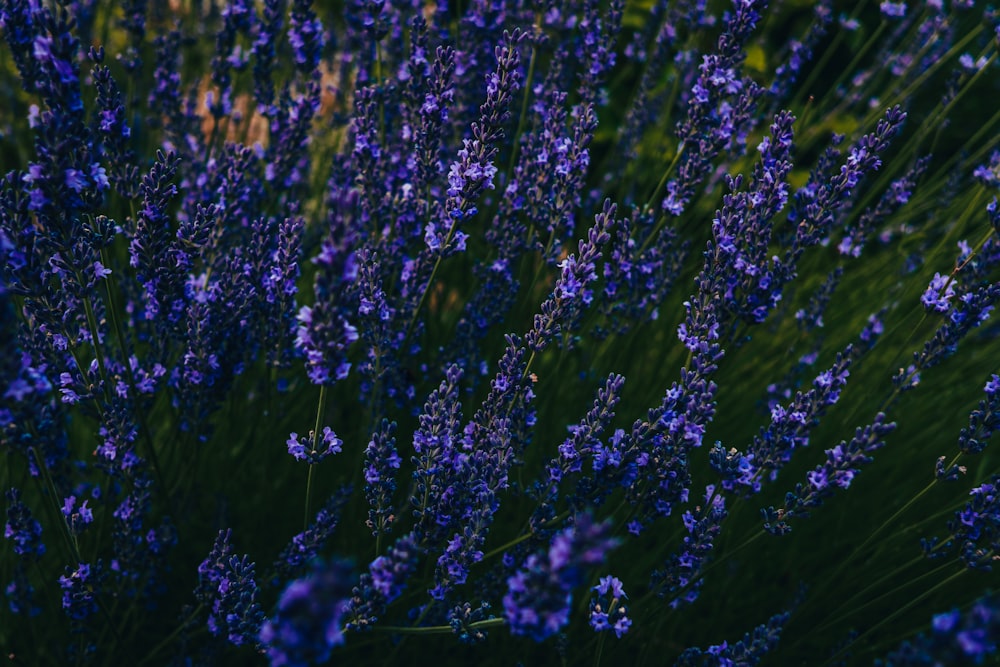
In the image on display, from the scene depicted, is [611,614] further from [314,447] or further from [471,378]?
[471,378]

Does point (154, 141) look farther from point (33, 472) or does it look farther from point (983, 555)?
point (983, 555)

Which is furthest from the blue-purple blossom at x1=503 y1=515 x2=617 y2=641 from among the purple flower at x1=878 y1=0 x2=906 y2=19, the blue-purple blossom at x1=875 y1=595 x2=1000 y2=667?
the purple flower at x1=878 y1=0 x2=906 y2=19

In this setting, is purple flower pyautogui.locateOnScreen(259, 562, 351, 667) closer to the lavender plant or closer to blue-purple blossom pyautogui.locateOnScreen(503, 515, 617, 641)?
the lavender plant

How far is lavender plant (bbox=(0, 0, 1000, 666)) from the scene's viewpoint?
1.64 metres

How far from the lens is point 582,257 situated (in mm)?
1837

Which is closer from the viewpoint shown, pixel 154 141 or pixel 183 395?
pixel 183 395

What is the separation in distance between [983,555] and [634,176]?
1989 mm

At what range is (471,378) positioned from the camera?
2.41 m

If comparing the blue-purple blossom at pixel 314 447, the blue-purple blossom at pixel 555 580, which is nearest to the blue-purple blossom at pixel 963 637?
the blue-purple blossom at pixel 555 580

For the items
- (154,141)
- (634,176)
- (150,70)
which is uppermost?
(150,70)

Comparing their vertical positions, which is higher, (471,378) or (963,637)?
(471,378)

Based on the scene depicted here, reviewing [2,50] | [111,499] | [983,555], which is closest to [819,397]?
[983,555]

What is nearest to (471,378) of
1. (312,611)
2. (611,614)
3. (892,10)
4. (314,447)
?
(314,447)

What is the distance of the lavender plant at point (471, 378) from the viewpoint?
1.64 meters
